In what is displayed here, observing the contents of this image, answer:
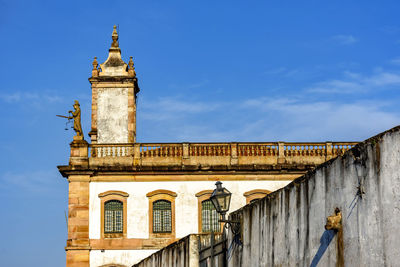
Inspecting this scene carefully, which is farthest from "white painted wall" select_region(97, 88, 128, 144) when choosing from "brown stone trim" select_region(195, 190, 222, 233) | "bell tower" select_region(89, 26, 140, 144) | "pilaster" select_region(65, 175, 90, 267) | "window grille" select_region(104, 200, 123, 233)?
"brown stone trim" select_region(195, 190, 222, 233)

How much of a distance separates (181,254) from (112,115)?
829 inches

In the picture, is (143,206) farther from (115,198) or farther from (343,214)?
(343,214)

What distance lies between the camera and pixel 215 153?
33594 mm

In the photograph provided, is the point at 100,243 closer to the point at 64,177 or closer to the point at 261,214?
the point at 64,177

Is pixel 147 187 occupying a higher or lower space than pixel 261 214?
higher

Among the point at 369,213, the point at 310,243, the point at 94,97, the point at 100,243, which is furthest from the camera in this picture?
the point at 94,97

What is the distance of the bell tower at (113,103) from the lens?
35875 millimetres

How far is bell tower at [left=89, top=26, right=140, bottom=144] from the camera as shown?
35.9 meters

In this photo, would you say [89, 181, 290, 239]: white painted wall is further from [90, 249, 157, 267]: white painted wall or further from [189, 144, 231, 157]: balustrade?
[189, 144, 231, 157]: balustrade

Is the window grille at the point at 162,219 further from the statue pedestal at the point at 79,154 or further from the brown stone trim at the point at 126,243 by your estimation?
the statue pedestal at the point at 79,154

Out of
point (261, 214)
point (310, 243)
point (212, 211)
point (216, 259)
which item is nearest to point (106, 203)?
point (212, 211)

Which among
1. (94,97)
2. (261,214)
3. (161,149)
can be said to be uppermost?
(94,97)

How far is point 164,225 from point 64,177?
4.94 metres

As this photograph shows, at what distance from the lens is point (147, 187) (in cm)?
3253
